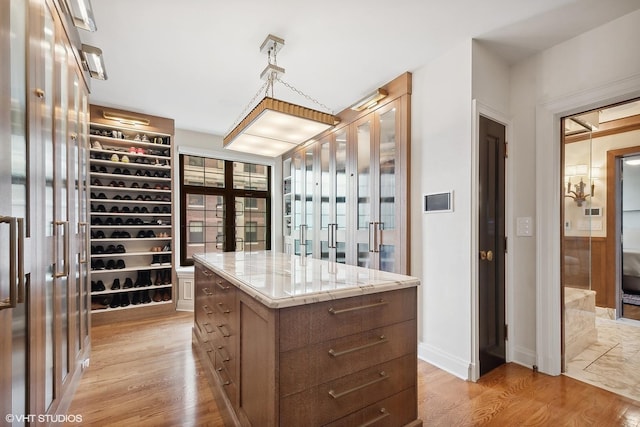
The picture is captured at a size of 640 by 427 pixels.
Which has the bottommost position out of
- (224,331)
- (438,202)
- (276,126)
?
(224,331)

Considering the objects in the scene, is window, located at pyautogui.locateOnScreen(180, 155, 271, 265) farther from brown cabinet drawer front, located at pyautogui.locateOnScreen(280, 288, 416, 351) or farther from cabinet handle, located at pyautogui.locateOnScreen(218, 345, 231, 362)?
brown cabinet drawer front, located at pyautogui.locateOnScreen(280, 288, 416, 351)

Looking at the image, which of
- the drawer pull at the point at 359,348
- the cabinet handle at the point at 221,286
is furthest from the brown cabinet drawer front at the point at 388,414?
the cabinet handle at the point at 221,286

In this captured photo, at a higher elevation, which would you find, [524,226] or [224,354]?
[524,226]

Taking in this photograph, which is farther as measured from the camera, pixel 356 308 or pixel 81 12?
pixel 81 12

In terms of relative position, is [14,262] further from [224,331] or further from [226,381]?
[226,381]

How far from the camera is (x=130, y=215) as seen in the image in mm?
4051

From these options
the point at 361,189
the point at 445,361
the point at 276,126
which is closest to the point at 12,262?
the point at 276,126

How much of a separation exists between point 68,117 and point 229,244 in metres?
3.47

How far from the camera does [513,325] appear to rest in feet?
8.95

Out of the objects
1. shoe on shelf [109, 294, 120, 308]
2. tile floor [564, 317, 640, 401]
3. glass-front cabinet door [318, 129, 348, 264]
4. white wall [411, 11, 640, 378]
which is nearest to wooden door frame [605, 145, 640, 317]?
tile floor [564, 317, 640, 401]

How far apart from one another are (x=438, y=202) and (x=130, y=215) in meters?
3.87

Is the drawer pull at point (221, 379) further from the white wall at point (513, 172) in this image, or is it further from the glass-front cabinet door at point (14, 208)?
the white wall at point (513, 172)

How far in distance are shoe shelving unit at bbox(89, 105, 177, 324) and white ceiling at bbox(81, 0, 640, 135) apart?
84cm

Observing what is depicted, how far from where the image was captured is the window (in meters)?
5.03
